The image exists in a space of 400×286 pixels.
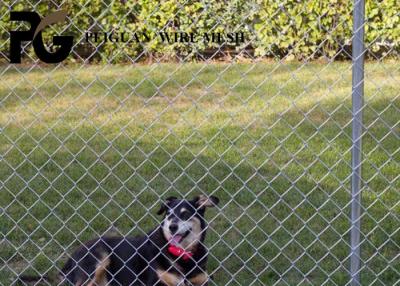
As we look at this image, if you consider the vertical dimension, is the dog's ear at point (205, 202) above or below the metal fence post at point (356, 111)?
below

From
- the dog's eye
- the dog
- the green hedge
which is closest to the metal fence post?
the dog

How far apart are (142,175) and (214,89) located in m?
2.33

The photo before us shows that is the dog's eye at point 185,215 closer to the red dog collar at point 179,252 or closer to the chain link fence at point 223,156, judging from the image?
the red dog collar at point 179,252

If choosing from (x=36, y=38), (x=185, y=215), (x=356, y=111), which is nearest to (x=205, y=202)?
(x=185, y=215)

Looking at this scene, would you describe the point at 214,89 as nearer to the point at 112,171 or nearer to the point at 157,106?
the point at 157,106

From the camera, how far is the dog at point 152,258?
426cm

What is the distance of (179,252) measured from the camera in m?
4.27

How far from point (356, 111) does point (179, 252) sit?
123cm

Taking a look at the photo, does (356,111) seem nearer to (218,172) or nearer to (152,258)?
(152,258)

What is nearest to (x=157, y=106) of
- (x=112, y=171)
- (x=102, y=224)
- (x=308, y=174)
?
(x=112, y=171)

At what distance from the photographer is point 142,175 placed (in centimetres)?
606

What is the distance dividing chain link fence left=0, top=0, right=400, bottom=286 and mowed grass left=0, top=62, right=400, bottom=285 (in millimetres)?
15

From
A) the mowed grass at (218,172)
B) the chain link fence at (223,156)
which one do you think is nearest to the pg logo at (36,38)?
the chain link fence at (223,156)

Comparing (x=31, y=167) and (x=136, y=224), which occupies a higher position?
(x=136, y=224)
